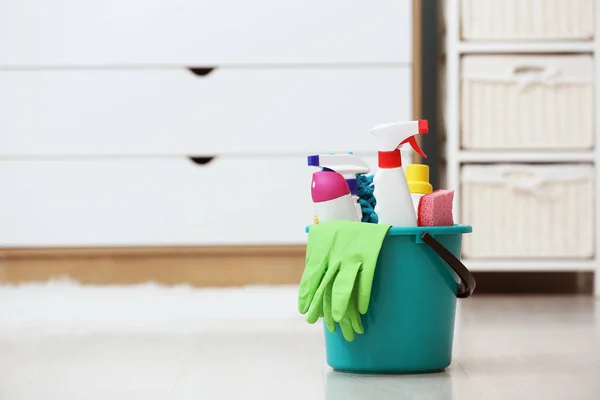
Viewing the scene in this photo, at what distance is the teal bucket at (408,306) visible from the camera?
1.00 m

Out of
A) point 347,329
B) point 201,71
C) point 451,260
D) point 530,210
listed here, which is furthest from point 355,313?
point 201,71

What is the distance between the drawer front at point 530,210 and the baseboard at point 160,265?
1.54 ft

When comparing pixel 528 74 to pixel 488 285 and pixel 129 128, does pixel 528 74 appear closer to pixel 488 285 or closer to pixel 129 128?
pixel 488 285

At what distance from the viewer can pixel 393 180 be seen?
103 cm

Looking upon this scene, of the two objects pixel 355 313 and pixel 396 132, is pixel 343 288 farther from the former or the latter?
pixel 396 132

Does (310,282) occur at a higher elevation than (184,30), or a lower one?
lower

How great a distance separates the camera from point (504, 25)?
1.95 metres

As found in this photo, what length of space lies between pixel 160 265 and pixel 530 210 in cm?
96

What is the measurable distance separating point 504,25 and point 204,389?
4.44 ft

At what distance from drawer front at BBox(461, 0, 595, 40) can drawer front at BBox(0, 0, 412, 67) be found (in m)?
0.18

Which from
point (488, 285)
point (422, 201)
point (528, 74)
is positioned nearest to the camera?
point (422, 201)

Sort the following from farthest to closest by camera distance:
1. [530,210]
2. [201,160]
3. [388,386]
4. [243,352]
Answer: [201,160] < [530,210] < [243,352] < [388,386]

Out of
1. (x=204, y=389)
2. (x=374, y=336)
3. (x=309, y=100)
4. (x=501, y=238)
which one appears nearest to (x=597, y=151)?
(x=501, y=238)

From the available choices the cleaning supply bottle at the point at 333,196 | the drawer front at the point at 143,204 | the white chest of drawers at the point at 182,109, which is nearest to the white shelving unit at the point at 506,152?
the white chest of drawers at the point at 182,109
